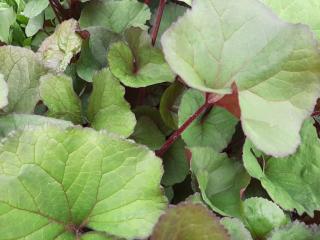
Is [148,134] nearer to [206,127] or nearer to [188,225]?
[206,127]

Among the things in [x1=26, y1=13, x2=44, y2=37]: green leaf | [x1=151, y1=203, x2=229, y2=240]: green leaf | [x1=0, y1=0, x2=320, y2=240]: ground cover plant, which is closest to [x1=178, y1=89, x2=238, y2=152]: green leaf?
[x1=0, y1=0, x2=320, y2=240]: ground cover plant

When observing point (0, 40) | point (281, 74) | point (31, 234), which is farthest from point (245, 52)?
point (0, 40)

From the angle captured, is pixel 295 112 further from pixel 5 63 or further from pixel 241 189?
pixel 5 63

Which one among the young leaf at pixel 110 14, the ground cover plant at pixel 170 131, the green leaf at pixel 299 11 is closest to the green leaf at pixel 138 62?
the ground cover plant at pixel 170 131

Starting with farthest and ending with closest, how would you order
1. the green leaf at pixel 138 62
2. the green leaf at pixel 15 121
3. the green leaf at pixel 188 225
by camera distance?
1. the green leaf at pixel 138 62
2. the green leaf at pixel 15 121
3. the green leaf at pixel 188 225

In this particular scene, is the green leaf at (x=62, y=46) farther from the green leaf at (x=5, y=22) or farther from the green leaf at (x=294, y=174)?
the green leaf at (x=294, y=174)

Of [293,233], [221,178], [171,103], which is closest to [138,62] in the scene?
[171,103]

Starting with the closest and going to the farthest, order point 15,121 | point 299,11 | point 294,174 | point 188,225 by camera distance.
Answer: point 188,225, point 15,121, point 294,174, point 299,11

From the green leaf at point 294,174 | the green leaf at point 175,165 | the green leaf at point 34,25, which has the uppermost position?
the green leaf at point 34,25
